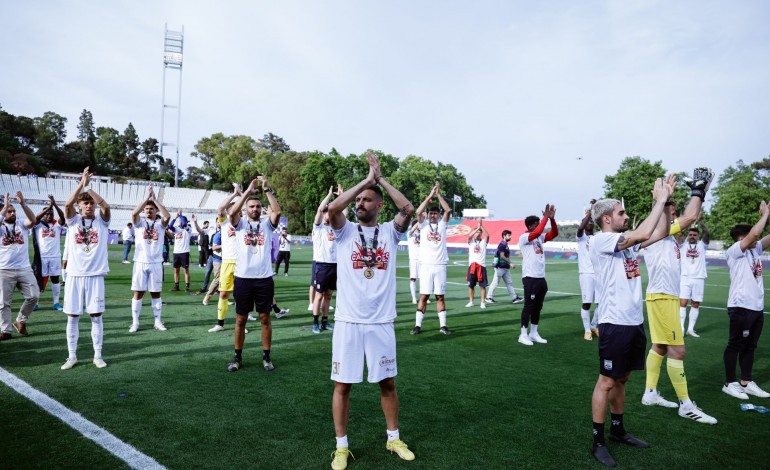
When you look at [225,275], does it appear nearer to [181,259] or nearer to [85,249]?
[85,249]

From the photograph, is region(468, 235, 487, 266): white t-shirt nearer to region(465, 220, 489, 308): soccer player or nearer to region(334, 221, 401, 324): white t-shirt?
region(465, 220, 489, 308): soccer player

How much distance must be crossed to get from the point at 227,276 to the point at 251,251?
9.92 feet

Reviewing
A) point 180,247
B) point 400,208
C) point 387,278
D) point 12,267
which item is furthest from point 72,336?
point 180,247

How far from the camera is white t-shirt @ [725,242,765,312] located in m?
6.48

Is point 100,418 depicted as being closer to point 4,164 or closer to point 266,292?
point 266,292

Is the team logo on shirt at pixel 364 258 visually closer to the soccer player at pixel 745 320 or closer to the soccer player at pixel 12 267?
the soccer player at pixel 745 320

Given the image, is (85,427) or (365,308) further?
(85,427)

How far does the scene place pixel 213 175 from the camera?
100125 millimetres

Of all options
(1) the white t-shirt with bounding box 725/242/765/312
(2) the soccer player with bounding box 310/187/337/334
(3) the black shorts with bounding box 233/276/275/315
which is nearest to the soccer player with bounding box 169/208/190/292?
(2) the soccer player with bounding box 310/187/337/334

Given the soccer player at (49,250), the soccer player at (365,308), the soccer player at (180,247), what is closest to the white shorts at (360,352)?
the soccer player at (365,308)

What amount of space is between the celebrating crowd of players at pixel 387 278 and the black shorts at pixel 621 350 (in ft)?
0.03

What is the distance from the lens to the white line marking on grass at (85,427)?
4043 millimetres

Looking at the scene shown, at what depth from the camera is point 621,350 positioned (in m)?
4.43

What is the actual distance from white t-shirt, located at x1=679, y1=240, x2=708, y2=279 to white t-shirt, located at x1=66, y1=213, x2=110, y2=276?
12052 mm
